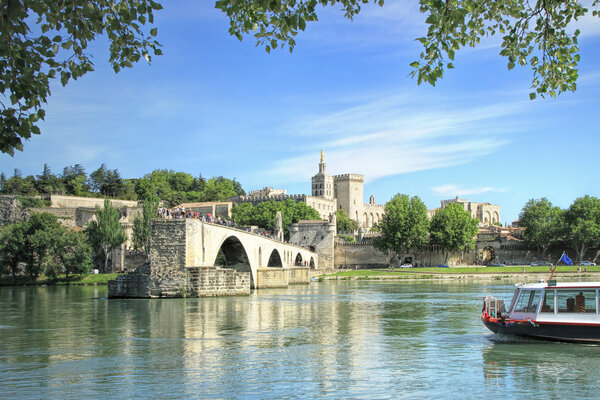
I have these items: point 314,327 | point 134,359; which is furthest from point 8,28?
point 314,327

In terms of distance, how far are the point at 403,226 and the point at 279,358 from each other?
67.7 meters

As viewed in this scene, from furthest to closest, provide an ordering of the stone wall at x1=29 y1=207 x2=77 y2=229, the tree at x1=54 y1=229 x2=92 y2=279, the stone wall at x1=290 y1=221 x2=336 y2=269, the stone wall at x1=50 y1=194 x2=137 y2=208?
the stone wall at x1=50 y1=194 x2=137 y2=208 → the stone wall at x1=290 y1=221 x2=336 y2=269 → the stone wall at x1=29 y1=207 x2=77 y2=229 → the tree at x1=54 y1=229 x2=92 y2=279

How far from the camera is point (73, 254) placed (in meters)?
58.3

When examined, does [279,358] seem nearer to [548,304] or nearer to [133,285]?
[548,304]

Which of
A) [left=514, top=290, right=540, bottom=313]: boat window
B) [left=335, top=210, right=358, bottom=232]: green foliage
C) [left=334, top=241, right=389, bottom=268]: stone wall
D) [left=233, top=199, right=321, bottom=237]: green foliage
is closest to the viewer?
[left=514, top=290, right=540, bottom=313]: boat window

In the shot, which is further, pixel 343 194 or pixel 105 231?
pixel 343 194

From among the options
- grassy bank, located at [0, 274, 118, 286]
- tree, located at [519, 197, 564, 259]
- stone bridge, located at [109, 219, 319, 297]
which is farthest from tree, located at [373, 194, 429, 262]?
stone bridge, located at [109, 219, 319, 297]

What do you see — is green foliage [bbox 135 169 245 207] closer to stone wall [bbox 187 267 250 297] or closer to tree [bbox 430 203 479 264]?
tree [bbox 430 203 479 264]

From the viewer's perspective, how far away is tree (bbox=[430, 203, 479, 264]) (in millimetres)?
80812

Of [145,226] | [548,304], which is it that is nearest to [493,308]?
[548,304]

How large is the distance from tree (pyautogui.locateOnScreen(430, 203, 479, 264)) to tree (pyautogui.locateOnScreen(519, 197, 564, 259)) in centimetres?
883

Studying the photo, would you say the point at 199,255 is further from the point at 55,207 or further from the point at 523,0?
the point at 55,207

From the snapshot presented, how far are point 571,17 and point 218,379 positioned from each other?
905 cm

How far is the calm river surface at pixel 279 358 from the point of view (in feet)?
38.7
